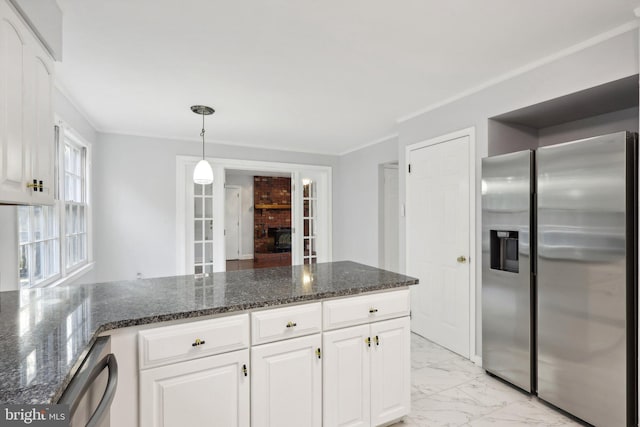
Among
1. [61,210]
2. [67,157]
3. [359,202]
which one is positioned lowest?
[61,210]

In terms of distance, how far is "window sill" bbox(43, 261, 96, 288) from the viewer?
2.84 m

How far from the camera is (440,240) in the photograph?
3199 mm

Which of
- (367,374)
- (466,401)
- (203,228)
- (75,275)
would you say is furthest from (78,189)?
(466,401)

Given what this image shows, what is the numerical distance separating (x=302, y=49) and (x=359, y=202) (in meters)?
3.35

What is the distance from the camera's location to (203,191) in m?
4.84

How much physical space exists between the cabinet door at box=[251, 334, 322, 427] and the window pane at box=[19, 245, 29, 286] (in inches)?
78.5

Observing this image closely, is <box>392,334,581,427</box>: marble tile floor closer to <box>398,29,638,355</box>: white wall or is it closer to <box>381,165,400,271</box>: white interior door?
<box>398,29,638,355</box>: white wall

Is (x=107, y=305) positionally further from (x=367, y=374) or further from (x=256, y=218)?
(x=256, y=218)

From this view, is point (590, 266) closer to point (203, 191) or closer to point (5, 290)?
point (5, 290)

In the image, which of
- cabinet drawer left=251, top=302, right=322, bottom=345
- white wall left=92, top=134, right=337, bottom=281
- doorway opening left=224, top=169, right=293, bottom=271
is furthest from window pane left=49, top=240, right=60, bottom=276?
doorway opening left=224, top=169, right=293, bottom=271

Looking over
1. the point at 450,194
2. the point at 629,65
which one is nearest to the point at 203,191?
the point at 450,194

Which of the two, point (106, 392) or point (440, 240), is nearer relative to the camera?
point (106, 392)

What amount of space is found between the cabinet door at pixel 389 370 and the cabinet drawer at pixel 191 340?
0.77 m

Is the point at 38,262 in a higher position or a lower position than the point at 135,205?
lower
